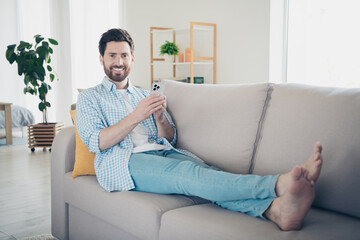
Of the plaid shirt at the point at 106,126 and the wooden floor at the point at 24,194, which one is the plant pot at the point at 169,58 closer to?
the wooden floor at the point at 24,194

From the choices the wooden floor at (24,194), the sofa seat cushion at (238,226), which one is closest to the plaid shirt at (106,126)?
the sofa seat cushion at (238,226)

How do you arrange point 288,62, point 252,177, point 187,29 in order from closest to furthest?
point 252,177 → point 288,62 → point 187,29

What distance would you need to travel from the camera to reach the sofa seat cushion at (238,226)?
3.71 feet

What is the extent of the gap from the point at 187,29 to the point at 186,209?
3.82m

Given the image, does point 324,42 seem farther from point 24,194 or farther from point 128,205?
point 24,194

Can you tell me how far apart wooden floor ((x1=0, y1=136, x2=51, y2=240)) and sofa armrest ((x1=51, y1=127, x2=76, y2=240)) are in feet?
0.68

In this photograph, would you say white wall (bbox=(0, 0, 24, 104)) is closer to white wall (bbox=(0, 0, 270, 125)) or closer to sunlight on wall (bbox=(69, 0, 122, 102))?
white wall (bbox=(0, 0, 270, 125))

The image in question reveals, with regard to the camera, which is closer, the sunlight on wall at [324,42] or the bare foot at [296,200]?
the bare foot at [296,200]

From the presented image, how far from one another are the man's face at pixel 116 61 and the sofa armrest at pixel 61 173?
39 cm

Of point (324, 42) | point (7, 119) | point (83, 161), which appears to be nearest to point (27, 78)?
point (7, 119)

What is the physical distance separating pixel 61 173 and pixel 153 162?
0.65 metres

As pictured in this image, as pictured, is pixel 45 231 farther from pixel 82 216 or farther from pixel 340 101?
pixel 340 101

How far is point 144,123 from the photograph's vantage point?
1907mm

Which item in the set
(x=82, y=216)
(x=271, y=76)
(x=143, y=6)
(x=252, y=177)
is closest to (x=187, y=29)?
(x=143, y=6)
